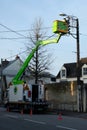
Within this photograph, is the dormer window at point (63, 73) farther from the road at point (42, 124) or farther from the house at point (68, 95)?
the road at point (42, 124)

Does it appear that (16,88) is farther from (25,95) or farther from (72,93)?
(72,93)

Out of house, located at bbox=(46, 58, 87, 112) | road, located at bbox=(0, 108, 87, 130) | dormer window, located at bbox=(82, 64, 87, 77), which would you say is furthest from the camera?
dormer window, located at bbox=(82, 64, 87, 77)

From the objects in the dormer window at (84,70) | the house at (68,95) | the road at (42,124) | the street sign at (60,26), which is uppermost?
the street sign at (60,26)

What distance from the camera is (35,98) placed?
39.6 metres

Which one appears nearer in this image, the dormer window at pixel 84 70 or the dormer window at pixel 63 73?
the dormer window at pixel 84 70

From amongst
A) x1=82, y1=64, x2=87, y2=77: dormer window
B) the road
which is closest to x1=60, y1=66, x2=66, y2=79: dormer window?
x1=82, y1=64, x2=87, y2=77: dormer window

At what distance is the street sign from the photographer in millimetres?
38375

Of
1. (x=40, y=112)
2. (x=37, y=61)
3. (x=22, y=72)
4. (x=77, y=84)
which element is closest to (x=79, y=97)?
(x=77, y=84)

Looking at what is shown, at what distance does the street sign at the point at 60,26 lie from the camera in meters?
38.4

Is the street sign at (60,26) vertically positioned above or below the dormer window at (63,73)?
above

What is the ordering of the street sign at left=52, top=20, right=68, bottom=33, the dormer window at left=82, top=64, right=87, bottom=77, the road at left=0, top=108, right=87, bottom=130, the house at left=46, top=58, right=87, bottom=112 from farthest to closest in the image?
1. the dormer window at left=82, top=64, right=87, bottom=77
2. the house at left=46, top=58, right=87, bottom=112
3. the street sign at left=52, top=20, right=68, bottom=33
4. the road at left=0, top=108, right=87, bottom=130

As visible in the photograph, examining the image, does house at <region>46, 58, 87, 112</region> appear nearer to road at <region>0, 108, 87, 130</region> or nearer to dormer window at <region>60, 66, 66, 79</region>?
road at <region>0, 108, 87, 130</region>

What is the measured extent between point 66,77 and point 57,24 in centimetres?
2867

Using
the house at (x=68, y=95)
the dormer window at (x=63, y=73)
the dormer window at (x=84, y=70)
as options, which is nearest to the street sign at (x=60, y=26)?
the house at (x=68, y=95)
